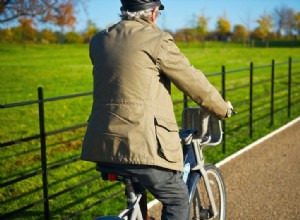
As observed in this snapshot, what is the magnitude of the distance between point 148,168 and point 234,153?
15.7 feet

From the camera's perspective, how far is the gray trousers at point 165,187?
2.53 meters

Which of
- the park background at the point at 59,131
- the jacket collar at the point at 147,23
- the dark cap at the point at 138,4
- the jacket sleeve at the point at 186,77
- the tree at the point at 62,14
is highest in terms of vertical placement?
the tree at the point at 62,14

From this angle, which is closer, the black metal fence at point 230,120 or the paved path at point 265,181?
the black metal fence at point 230,120

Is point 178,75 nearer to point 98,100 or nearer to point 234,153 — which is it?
point 98,100

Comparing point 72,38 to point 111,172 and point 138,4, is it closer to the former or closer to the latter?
point 138,4

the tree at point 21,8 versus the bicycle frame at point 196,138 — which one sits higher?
the tree at point 21,8

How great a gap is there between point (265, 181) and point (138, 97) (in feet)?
12.1

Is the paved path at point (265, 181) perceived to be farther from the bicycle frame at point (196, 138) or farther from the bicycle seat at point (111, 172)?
the bicycle seat at point (111, 172)

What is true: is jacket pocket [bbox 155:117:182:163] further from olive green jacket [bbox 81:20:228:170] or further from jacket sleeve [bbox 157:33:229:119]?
jacket sleeve [bbox 157:33:229:119]

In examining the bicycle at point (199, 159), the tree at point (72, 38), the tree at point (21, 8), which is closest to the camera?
the bicycle at point (199, 159)

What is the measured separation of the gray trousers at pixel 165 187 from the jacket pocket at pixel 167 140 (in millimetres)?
96

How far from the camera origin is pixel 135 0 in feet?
8.41

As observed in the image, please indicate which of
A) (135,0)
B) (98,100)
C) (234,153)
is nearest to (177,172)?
(98,100)

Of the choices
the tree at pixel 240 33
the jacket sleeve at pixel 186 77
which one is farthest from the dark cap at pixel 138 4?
the tree at pixel 240 33
